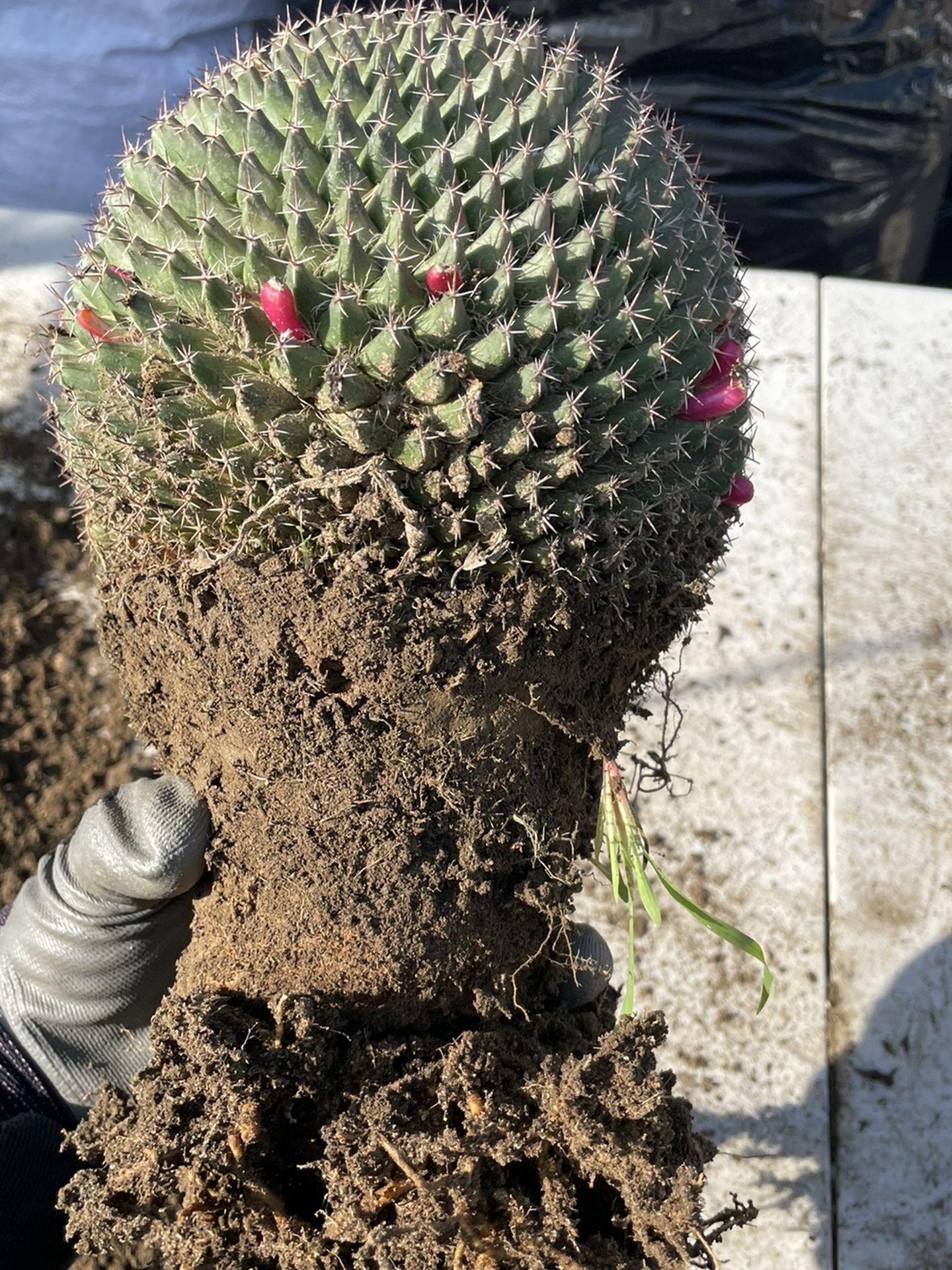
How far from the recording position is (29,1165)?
153 cm

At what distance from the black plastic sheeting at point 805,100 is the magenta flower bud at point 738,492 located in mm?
2728

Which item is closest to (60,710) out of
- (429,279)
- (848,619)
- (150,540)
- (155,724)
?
(155,724)

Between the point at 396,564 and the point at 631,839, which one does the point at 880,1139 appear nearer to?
the point at 631,839

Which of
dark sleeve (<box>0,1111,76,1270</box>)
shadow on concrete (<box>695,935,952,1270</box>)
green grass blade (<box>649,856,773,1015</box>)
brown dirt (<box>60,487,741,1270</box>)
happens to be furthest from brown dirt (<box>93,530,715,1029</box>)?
shadow on concrete (<box>695,935,952,1270</box>)

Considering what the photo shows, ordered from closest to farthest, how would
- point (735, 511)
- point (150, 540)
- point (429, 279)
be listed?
point (429, 279) → point (150, 540) → point (735, 511)

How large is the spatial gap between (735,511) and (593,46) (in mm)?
2977

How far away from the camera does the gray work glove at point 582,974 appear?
1.44 m

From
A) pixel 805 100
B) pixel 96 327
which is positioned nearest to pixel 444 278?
pixel 96 327

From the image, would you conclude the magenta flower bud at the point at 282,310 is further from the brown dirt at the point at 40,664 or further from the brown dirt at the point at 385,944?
the brown dirt at the point at 40,664

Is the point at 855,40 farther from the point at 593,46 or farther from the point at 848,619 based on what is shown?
the point at 848,619

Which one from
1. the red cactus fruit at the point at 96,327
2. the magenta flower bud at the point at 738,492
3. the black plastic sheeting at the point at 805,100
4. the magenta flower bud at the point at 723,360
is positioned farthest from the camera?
the black plastic sheeting at the point at 805,100

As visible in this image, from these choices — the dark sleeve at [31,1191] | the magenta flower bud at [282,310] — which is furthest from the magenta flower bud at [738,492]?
the dark sleeve at [31,1191]

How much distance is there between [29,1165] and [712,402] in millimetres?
1466

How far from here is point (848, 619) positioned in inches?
115
